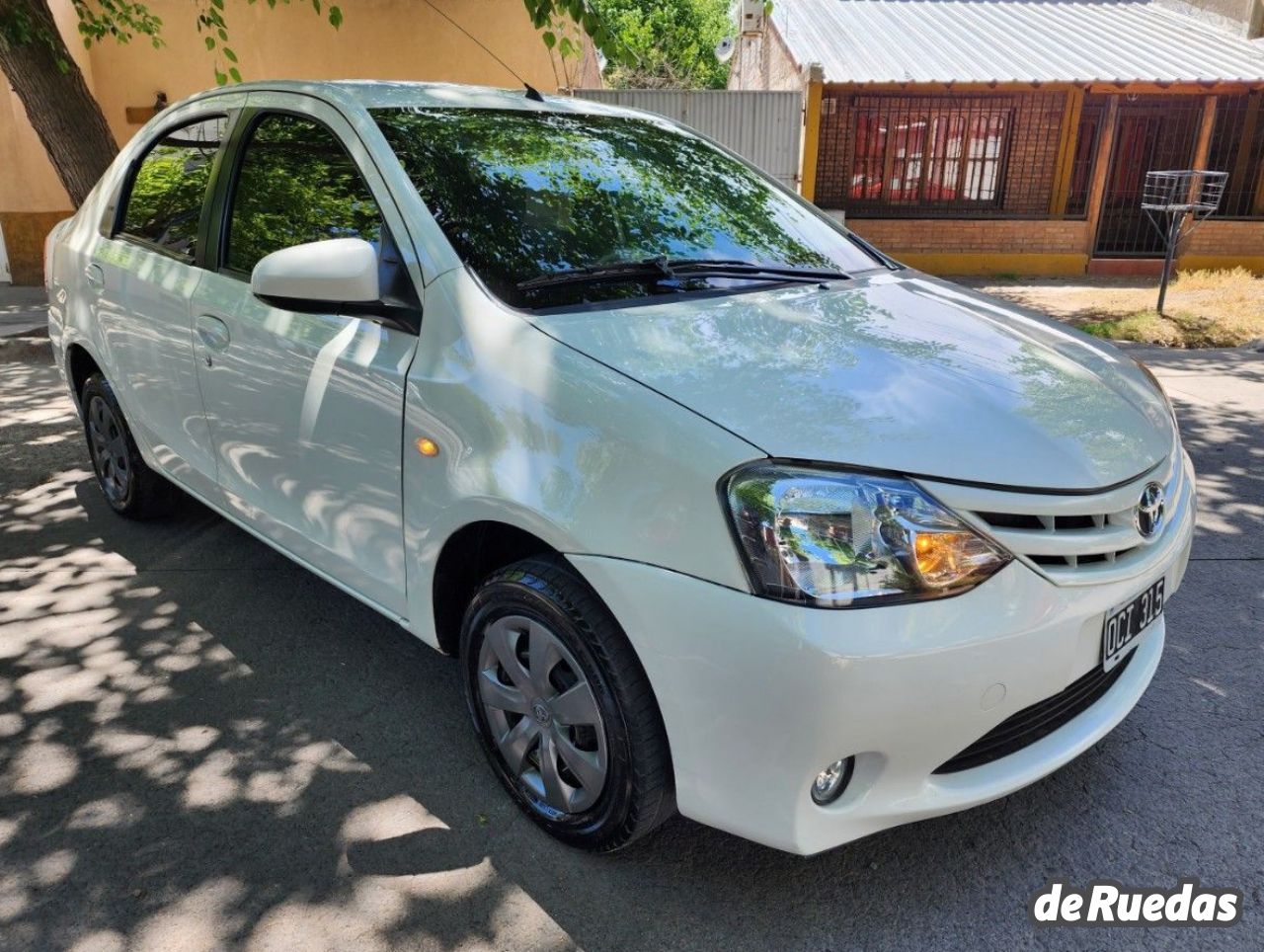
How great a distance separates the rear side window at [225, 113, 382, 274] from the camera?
2719 millimetres

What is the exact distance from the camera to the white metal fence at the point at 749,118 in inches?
504

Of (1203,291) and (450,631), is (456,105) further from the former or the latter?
(1203,291)

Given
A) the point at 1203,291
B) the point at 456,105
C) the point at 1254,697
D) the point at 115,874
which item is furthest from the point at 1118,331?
the point at 115,874

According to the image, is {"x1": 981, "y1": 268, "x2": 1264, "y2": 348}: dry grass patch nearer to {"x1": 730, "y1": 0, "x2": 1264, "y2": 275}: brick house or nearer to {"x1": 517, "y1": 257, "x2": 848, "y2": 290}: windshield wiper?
{"x1": 730, "y1": 0, "x2": 1264, "y2": 275}: brick house

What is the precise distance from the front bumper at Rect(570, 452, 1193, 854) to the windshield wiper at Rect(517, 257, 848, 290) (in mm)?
831

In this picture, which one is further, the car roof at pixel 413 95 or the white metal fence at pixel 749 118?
the white metal fence at pixel 749 118

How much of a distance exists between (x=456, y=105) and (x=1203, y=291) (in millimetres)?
11847

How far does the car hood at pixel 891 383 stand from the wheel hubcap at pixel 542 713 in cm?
69

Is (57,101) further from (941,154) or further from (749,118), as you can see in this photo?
(941,154)

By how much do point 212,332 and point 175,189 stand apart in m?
0.88

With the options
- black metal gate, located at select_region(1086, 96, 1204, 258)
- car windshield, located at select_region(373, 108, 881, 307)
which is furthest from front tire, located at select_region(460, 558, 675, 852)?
black metal gate, located at select_region(1086, 96, 1204, 258)

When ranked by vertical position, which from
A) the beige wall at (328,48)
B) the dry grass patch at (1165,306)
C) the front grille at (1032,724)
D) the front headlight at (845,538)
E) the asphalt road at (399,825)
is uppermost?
the beige wall at (328,48)

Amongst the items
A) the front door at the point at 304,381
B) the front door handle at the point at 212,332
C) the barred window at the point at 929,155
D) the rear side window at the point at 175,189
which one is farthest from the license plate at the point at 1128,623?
the barred window at the point at 929,155

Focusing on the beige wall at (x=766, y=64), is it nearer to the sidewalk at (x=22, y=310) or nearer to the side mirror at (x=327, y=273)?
the sidewalk at (x=22, y=310)
